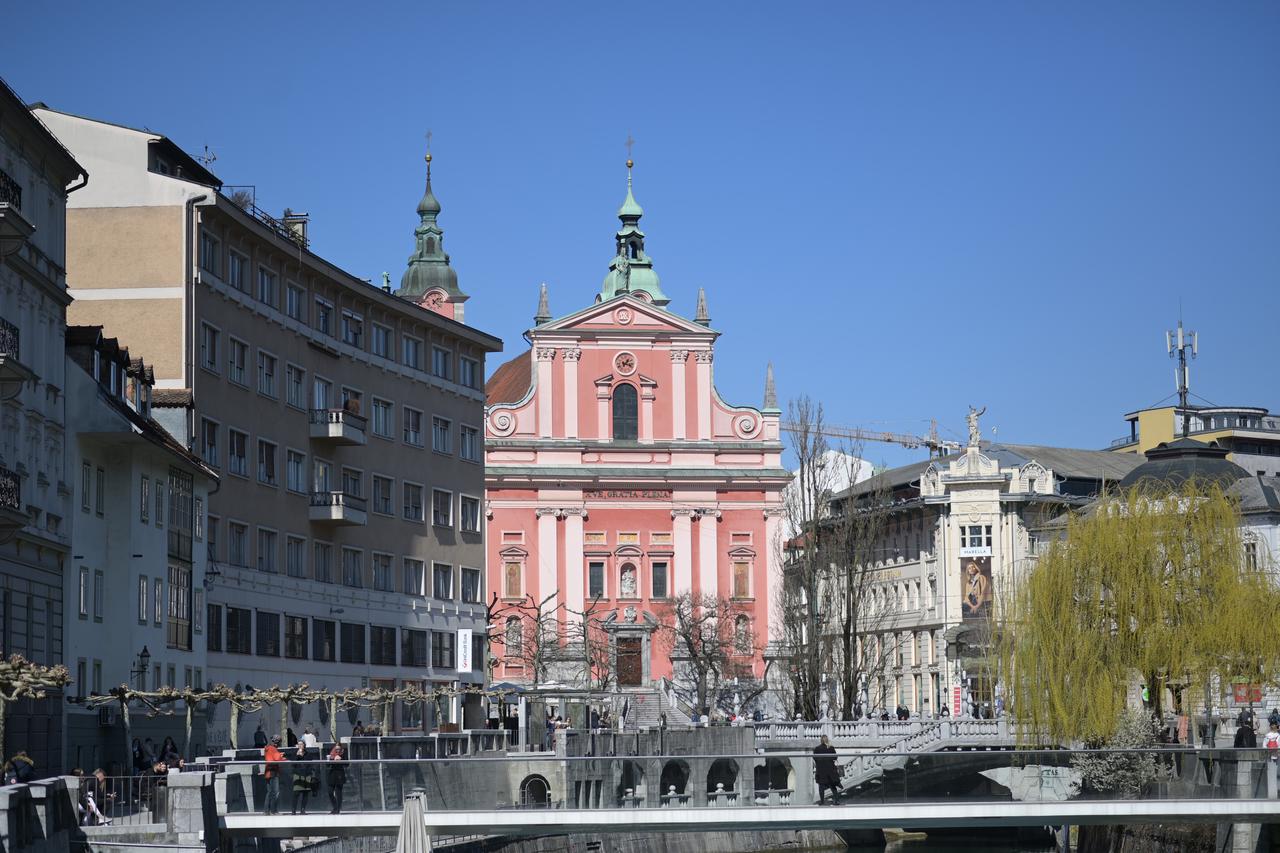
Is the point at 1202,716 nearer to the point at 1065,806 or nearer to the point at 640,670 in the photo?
the point at 1065,806

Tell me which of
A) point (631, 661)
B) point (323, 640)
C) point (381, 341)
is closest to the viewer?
point (323, 640)

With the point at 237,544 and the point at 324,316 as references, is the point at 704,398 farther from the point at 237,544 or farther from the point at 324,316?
the point at 237,544

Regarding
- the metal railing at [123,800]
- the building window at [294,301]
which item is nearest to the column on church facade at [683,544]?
the building window at [294,301]

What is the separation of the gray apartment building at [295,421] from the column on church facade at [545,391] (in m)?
33.2

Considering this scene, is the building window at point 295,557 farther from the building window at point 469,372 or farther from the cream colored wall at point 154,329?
the building window at point 469,372

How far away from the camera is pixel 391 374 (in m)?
80.2

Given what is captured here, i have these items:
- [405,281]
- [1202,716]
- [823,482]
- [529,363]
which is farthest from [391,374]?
[405,281]

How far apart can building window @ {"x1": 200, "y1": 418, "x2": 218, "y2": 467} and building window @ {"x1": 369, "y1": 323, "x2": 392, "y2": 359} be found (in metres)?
14.3

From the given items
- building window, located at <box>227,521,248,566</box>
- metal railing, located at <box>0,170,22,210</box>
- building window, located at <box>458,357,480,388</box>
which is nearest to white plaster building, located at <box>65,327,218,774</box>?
building window, located at <box>227,521,248,566</box>

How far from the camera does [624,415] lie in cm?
12312

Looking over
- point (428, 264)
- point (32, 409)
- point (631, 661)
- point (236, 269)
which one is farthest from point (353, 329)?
point (428, 264)

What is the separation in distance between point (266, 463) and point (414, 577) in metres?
13.7

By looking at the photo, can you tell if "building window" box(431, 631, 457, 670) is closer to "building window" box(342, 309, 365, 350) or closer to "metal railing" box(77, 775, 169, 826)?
"building window" box(342, 309, 365, 350)

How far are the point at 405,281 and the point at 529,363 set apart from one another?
22.1 meters
